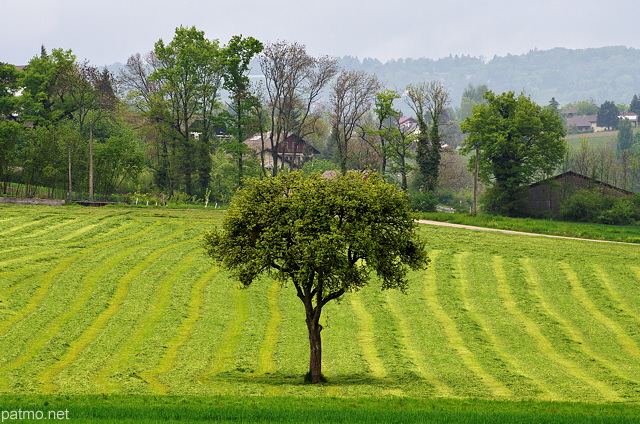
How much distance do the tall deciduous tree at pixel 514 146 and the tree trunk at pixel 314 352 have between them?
74525 mm

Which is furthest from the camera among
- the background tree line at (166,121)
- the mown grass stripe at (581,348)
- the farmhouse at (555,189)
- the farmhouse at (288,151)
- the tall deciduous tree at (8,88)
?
the farmhouse at (288,151)

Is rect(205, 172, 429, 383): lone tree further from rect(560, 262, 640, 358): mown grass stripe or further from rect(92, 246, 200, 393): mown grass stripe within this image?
rect(560, 262, 640, 358): mown grass stripe

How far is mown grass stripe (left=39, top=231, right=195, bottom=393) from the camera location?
27.8m

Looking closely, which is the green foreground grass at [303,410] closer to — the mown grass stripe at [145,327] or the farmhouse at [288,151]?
the mown grass stripe at [145,327]

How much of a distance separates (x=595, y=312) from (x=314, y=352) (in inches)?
874

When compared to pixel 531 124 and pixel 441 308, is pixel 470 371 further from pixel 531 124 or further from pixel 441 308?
pixel 531 124

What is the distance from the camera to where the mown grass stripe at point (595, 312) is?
120ft

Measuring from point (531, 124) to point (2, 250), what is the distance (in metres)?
74.7

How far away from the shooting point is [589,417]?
2177 centimetres

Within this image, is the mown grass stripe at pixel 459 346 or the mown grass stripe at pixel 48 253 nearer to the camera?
the mown grass stripe at pixel 459 346

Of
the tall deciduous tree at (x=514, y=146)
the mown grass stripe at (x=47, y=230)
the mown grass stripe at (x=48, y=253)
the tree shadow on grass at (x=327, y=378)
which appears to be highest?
the tall deciduous tree at (x=514, y=146)

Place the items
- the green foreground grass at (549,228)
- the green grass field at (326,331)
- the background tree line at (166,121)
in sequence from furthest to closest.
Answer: the background tree line at (166,121) < the green foreground grass at (549,228) < the green grass field at (326,331)

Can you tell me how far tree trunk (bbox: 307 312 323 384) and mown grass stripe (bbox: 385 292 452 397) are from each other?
4.56 meters

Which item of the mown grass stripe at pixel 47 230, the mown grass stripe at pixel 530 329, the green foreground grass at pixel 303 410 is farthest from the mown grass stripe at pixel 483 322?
the mown grass stripe at pixel 47 230
